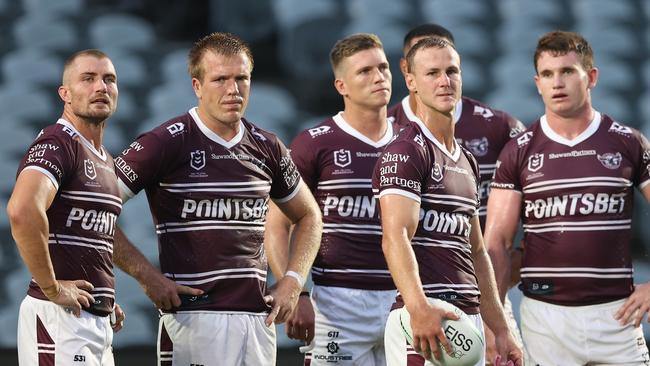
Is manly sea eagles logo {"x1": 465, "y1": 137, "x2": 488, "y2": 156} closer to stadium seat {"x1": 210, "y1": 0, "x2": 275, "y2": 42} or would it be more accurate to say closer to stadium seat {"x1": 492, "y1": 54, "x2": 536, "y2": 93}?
stadium seat {"x1": 492, "y1": 54, "x2": 536, "y2": 93}

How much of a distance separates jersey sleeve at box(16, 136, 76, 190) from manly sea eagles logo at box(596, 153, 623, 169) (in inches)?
113

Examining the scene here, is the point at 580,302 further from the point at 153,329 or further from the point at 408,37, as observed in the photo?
the point at 153,329

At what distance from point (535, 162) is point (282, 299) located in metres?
1.75

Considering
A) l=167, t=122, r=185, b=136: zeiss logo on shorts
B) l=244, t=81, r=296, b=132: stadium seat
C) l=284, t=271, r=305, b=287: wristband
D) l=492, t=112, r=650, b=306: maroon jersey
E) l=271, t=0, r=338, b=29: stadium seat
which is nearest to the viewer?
l=167, t=122, r=185, b=136: zeiss logo on shorts

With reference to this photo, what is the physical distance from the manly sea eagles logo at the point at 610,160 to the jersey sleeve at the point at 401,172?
1.50 meters

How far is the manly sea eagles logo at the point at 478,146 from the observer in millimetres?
6988

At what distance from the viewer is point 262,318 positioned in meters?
5.39

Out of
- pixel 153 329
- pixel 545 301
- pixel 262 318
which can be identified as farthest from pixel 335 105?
pixel 262 318

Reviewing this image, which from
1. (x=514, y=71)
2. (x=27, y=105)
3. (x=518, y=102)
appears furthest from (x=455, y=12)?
(x=27, y=105)

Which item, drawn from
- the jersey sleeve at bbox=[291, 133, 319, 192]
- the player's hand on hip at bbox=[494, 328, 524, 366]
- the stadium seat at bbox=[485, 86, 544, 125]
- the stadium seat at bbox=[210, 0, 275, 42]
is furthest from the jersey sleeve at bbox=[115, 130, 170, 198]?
the stadium seat at bbox=[485, 86, 544, 125]

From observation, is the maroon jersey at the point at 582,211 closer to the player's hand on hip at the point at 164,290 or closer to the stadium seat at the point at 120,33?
the player's hand on hip at the point at 164,290

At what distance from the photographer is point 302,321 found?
5867mm

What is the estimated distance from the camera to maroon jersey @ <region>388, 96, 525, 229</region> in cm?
700

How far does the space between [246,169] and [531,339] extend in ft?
6.46
